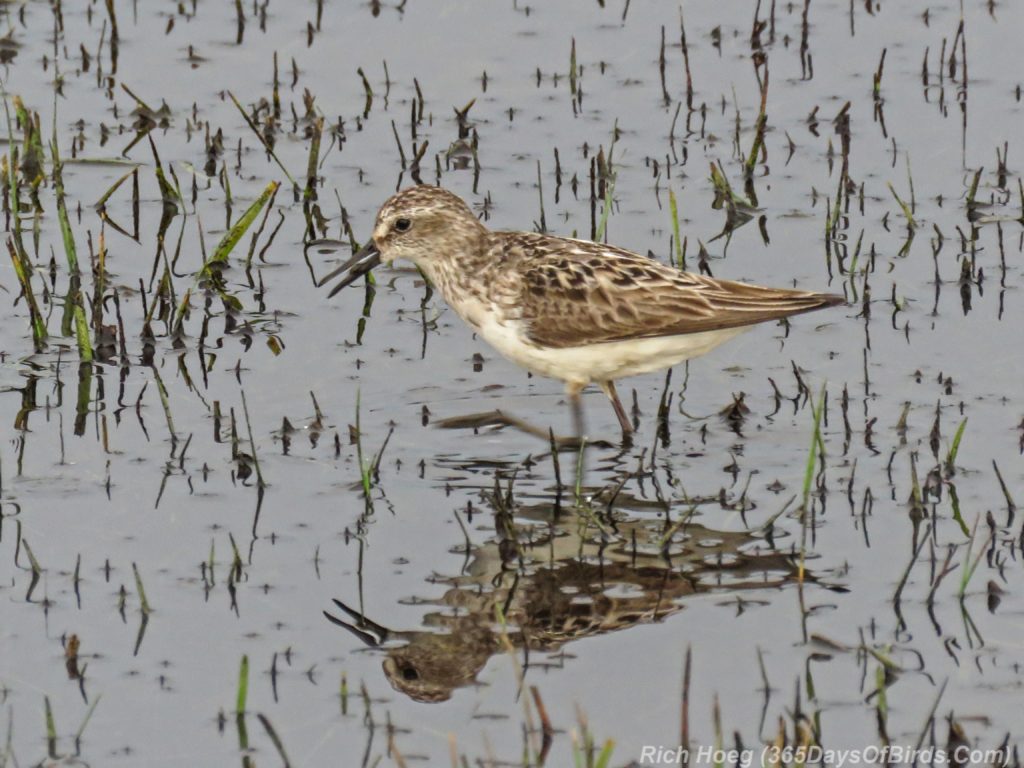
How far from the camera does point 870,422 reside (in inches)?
362

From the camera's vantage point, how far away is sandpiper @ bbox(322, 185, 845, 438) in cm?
899

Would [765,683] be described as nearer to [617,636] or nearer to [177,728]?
[617,636]

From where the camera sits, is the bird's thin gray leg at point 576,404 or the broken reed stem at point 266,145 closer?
the bird's thin gray leg at point 576,404

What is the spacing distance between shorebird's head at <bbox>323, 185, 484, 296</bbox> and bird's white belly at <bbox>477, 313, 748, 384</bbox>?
546mm

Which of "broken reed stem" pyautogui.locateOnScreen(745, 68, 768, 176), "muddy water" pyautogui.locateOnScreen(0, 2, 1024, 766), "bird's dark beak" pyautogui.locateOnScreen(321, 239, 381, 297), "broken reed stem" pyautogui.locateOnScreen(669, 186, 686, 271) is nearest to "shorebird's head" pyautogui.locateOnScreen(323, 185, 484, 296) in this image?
"bird's dark beak" pyautogui.locateOnScreen(321, 239, 381, 297)

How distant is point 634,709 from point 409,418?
2.92 m

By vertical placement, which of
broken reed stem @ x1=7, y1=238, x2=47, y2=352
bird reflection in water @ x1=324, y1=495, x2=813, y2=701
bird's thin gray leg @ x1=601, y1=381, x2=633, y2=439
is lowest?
bird reflection in water @ x1=324, y1=495, x2=813, y2=701

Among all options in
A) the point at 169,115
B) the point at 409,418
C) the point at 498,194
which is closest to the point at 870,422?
the point at 409,418

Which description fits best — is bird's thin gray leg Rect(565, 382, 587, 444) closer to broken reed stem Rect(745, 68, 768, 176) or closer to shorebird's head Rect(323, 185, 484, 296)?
shorebird's head Rect(323, 185, 484, 296)

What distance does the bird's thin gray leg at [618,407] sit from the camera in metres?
9.45

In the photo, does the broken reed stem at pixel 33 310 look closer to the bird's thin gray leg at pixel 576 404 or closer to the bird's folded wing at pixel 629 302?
the bird's folded wing at pixel 629 302

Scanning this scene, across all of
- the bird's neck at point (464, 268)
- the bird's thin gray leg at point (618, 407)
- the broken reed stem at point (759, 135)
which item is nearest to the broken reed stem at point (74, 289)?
the bird's neck at point (464, 268)

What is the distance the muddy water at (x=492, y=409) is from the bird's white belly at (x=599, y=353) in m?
0.41

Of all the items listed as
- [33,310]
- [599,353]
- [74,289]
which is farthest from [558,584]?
[74,289]
